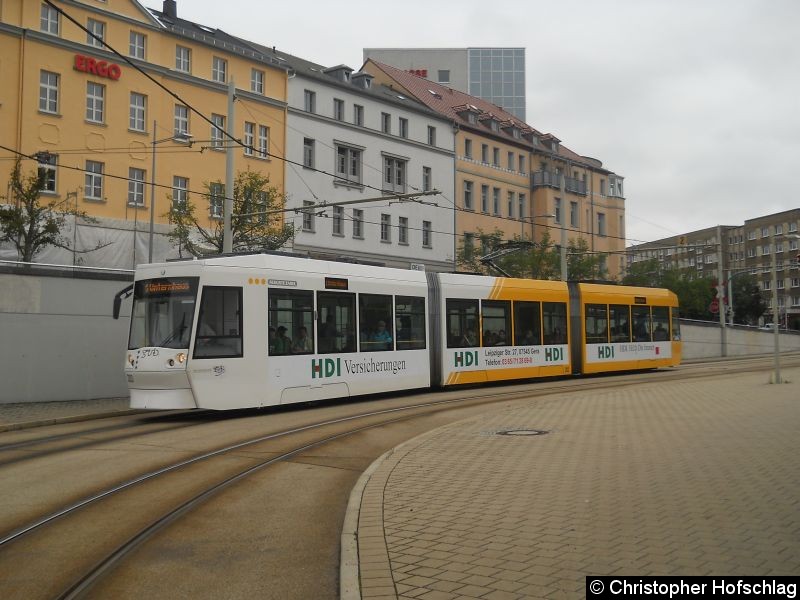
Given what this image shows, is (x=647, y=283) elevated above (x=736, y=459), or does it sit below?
above

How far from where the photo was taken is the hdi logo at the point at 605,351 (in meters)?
26.5

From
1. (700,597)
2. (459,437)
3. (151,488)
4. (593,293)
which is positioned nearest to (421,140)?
(593,293)

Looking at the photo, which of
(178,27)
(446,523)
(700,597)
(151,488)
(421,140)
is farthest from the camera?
(421,140)

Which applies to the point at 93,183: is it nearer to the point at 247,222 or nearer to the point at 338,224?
the point at 247,222

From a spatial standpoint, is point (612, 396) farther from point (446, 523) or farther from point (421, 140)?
point (421, 140)

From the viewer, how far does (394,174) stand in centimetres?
4834

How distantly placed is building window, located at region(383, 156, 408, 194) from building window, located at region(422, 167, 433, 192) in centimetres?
180

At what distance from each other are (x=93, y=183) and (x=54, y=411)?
20.5 m

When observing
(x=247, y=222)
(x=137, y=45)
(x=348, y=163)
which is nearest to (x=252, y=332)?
(x=247, y=222)

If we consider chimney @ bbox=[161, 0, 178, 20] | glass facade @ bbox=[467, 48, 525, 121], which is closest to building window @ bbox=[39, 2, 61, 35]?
chimney @ bbox=[161, 0, 178, 20]

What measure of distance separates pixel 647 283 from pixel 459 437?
52273 mm

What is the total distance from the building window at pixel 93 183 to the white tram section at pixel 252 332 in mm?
20626

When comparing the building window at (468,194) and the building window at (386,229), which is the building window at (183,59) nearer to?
the building window at (386,229)

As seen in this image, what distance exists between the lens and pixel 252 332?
50.5ft
